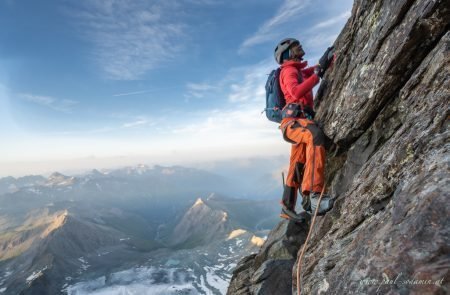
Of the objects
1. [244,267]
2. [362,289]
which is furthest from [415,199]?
[244,267]

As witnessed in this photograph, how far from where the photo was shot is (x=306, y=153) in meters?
13.4

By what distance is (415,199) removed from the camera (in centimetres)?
678

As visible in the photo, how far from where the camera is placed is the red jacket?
13.0 metres

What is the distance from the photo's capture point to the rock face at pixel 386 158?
20.5 feet

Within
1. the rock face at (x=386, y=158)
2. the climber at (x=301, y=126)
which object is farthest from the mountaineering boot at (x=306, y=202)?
the rock face at (x=386, y=158)

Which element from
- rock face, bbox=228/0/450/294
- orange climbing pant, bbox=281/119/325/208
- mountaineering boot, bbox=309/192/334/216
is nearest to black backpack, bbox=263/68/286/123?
orange climbing pant, bbox=281/119/325/208

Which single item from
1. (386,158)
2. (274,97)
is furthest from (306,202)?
(386,158)

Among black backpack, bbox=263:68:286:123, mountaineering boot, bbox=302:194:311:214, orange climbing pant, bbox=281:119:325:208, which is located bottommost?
mountaineering boot, bbox=302:194:311:214

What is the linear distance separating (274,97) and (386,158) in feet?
22.4

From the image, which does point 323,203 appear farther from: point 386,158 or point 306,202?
point 386,158

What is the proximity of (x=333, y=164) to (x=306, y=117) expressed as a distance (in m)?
3.59

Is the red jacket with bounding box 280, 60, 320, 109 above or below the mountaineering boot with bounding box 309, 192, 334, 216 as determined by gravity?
above

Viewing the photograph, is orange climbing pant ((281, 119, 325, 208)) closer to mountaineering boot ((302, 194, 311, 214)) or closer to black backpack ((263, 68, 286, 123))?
mountaineering boot ((302, 194, 311, 214))

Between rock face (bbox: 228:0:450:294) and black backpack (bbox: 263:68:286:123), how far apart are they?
9.01 ft
